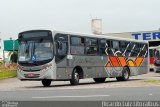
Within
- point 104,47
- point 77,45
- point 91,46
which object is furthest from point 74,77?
point 104,47

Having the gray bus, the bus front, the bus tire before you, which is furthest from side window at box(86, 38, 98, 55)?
the bus front

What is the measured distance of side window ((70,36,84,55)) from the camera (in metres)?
28.6

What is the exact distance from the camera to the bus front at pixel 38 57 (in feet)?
89.5

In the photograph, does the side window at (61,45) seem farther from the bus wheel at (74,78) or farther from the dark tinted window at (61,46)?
the bus wheel at (74,78)

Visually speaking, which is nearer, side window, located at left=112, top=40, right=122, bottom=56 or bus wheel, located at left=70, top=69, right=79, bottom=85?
bus wheel, located at left=70, top=69, right=79, bottom=85

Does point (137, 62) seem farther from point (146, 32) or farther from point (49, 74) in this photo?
point (146, 32)

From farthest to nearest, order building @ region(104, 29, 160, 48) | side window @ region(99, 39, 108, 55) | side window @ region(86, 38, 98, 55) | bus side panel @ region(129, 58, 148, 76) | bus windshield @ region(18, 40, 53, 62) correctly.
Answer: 1. building @ region(104, 29, 160, 48)
2. bus side panel @ region(129, 58, 148, 76)
3. side window @ region(99, 39, 108, 55)
4. side window @ region(86, 38, 98, 55)
5. bus windshield @ region(18, 40, 53, 62)

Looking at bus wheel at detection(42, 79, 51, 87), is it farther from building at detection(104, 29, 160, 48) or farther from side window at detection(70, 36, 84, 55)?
building at detection(104, 29, 160, 48)

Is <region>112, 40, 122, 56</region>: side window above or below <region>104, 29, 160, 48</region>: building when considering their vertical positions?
below

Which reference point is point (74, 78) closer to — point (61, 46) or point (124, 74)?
point (61, 46)

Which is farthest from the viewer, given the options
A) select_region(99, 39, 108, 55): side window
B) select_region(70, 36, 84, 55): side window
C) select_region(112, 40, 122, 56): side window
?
select_region(112, 40, 122, 56): side window

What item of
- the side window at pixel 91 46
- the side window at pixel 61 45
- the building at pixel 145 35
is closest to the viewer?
the side window at pixel 61 45

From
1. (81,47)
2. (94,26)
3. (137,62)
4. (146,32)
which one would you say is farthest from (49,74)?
(94,26)

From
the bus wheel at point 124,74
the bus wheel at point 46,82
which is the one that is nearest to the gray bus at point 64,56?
the bus wheel at point 46,82
